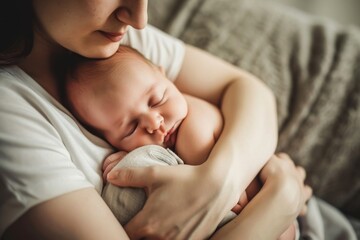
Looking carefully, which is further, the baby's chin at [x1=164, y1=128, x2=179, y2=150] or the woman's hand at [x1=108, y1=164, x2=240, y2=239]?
the baby's chin at [x1=164, y1=128, x2=179, y2=150]

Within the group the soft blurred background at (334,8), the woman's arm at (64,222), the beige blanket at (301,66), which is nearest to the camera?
the woman's arm at (64,222)

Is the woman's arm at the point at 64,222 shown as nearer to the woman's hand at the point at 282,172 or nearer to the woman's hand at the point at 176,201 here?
the woman's hand at the point at 176,201

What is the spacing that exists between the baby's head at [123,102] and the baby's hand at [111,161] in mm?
31

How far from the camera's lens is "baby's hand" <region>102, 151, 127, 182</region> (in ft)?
3.12

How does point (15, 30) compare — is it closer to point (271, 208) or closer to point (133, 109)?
point (133, 109)

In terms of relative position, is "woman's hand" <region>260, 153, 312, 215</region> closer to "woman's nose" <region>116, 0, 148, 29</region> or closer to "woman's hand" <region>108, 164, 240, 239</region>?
"woman's hand" <region>108, 164, 240, 239</region>

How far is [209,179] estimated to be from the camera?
35.6 inches

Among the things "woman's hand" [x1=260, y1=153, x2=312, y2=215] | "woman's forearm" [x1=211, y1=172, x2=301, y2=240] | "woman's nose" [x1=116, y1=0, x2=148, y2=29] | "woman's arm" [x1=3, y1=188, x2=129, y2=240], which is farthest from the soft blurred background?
"woman's arm" [x1=3, y1=188, x2=129, y2=240]

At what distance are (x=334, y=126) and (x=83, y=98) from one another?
82 cm

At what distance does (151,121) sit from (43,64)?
0.32m

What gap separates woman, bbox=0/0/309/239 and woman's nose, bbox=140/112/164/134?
123 millimetres

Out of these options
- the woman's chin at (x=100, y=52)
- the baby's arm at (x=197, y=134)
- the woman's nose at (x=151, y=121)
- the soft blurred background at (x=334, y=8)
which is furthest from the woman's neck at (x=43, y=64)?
the soft blurred background at (x=334, y=8)

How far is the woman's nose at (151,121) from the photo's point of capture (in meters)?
0.99

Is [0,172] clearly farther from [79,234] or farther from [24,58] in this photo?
[24,58]
